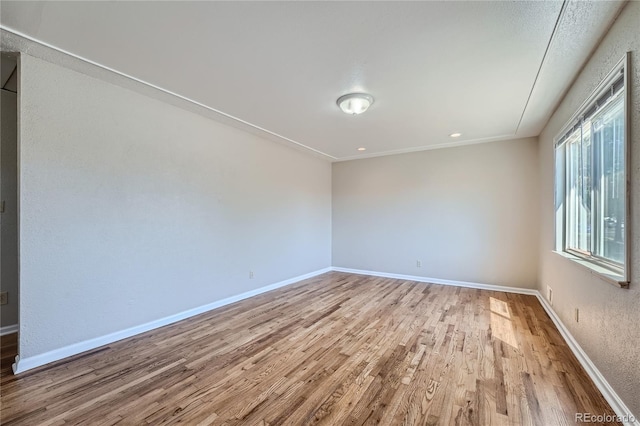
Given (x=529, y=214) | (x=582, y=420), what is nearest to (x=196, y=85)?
(x=582, y=420)

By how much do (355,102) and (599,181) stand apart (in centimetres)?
220

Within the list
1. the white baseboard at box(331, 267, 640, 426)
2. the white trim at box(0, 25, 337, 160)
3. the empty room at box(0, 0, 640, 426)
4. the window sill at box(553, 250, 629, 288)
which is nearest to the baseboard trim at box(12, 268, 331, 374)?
the empty room at box(0, 0, 640, 426)

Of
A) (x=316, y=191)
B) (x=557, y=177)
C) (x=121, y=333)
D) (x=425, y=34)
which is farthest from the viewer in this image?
(x=316, y=191)

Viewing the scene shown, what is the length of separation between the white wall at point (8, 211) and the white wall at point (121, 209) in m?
1.12

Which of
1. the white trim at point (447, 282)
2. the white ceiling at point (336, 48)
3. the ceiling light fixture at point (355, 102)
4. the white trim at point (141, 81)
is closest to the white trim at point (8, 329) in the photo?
the white trim at point (141, 81)

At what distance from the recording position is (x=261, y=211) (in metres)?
4.39

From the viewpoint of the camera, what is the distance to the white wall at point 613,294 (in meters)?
1.52

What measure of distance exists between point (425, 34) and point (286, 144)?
316 cm

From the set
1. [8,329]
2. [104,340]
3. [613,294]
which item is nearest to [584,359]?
[613,294]

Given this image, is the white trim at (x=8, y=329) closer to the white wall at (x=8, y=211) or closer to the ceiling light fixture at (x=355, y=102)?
the white wall at (x=8, y=211)

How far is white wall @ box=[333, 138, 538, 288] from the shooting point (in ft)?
14.2

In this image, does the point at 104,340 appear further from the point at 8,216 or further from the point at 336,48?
the point at 336,48

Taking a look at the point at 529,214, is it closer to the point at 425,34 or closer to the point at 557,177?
the point at 557,177

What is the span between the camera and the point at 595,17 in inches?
68.1
